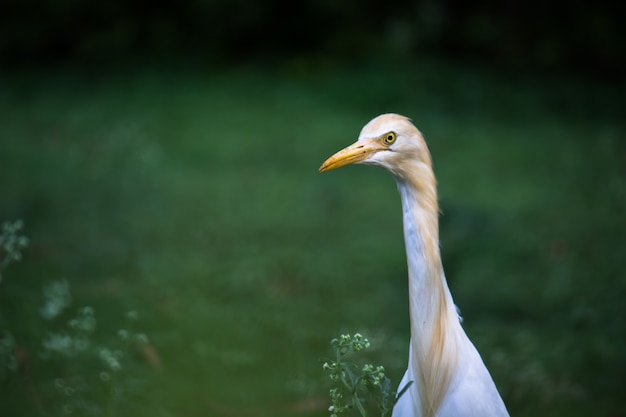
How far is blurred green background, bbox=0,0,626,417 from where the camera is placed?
3973mm

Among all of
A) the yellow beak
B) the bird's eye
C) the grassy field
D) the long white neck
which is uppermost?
the grassy field

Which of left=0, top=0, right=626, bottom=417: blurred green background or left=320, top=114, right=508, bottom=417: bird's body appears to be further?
left=0, top=0, right=626, bottom=417: blurred green background

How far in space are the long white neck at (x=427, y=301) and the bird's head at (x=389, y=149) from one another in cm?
4

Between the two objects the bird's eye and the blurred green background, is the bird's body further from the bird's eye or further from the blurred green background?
the blurred green background

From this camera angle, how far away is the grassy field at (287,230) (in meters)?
3.98

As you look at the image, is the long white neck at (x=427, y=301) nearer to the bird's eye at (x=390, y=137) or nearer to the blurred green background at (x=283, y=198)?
the bird's eye at (x=390, y=137)

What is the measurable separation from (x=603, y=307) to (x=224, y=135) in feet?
13.0

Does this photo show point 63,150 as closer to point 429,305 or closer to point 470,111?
point 470,111

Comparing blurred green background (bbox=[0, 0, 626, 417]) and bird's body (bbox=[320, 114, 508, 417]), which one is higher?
blurred green background (bbox=[0, 0, 626, 417])

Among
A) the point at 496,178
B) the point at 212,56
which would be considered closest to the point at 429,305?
the point at 496,178

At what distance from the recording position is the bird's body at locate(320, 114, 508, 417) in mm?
2531

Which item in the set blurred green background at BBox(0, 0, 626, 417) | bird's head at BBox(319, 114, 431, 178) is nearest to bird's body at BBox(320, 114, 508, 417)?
bird's head at BBox(319, 114, 431, 178)

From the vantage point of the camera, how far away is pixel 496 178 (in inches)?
261

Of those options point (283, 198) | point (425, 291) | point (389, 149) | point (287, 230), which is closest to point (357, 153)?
point (389, 149)
